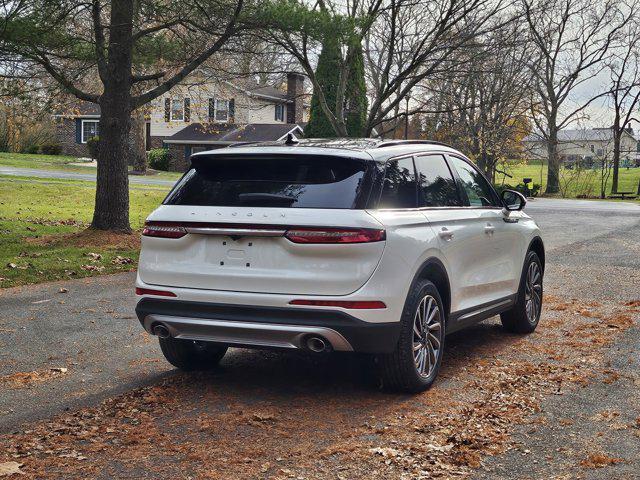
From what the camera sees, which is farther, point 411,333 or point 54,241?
point 54,241

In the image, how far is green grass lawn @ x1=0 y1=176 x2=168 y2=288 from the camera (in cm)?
1311

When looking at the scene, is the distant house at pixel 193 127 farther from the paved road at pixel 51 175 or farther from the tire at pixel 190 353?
the tire at pixel 190 353

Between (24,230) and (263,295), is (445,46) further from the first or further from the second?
(263,295)

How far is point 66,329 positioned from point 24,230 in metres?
9.88

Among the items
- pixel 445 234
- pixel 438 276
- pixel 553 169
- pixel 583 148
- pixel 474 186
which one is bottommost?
pixel 438 276

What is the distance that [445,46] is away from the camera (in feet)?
61.0

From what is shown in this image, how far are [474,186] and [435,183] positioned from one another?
38.9 inches

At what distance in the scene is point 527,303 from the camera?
28.7 feet

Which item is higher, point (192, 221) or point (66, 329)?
point (192, 221)

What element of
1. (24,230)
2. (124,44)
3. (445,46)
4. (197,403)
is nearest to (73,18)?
(124,44)

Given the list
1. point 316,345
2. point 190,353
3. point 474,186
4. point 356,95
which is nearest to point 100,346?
point 190,353

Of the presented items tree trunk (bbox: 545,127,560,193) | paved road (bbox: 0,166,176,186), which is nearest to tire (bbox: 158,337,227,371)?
paved road (bbox: 0,166,176,186)

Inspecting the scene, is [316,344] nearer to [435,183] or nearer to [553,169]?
[435,183]

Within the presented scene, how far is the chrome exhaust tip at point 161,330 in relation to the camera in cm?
624
